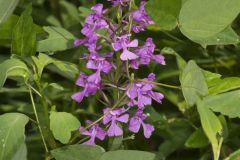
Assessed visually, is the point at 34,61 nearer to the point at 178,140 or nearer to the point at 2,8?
the point at 2,8

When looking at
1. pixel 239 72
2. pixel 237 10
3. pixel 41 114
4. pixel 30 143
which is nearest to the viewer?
pixel 237 10

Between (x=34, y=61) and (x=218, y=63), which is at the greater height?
(x=34, y=61)

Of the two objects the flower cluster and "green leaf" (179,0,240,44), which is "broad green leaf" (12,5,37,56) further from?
"green leaf" (179,0,240,44)

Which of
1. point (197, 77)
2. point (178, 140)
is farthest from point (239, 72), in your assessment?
point (197, 77)

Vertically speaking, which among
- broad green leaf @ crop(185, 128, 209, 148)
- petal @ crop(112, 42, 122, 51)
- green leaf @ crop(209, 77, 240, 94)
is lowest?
broad green leaf @ crop(185, 128, 209, 148)

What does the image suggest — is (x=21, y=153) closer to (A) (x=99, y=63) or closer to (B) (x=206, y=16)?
(A) (x=99, y=63)

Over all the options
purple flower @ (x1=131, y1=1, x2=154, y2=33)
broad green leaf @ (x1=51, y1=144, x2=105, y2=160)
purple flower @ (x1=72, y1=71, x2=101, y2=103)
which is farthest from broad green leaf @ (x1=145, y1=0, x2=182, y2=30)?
broad green leaf @ (x1=51, y1=144, x2=105, y2=160)
